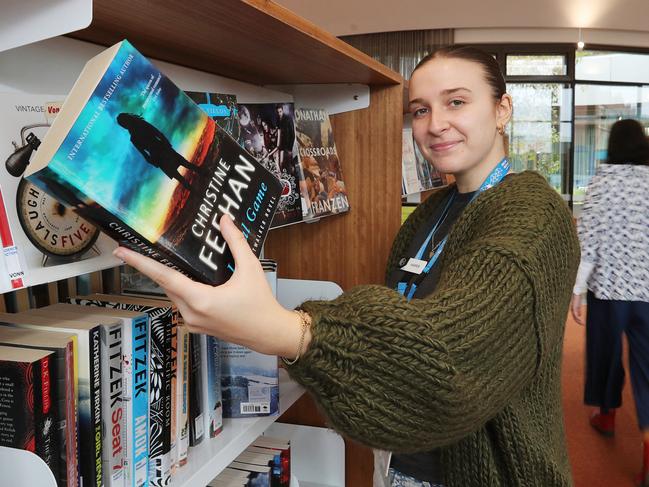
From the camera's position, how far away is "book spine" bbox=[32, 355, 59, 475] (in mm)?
666

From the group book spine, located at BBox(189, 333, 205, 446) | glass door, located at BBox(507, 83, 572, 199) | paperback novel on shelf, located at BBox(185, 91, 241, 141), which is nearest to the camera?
book spine, located at BBox(189, 333, 205, 446)

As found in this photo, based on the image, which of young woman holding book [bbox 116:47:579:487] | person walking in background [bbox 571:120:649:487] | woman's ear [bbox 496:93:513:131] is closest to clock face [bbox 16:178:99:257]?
young woman holding book [bbox 116:47:579:487]

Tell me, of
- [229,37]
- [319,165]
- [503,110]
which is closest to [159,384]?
[229,37]

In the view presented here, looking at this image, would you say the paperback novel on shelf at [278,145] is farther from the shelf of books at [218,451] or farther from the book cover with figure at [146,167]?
the book cover with figure at [146,167]

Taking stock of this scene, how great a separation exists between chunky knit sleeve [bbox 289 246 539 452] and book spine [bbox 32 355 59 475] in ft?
0.96

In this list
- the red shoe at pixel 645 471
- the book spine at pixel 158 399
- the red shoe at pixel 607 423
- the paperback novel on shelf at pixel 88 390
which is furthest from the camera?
the red shoe at pixel 607 423

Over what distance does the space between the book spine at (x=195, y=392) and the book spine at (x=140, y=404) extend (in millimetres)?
166

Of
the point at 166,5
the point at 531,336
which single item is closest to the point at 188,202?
the point at 166,5

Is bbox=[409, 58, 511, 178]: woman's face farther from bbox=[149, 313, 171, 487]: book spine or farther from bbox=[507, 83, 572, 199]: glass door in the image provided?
bbox=[507, 83, 572, 199]: glass door

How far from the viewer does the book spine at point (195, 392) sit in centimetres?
100

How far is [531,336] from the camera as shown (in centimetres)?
79

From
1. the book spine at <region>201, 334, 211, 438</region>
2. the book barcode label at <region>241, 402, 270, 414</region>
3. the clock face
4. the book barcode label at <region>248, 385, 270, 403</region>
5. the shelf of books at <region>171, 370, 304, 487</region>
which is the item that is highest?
the clock face

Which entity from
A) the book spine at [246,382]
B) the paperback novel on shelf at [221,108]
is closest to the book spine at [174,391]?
the book spine at [246,382]

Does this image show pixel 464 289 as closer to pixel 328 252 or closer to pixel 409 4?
pixel 328 252
